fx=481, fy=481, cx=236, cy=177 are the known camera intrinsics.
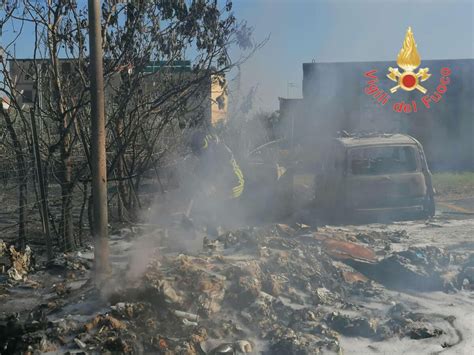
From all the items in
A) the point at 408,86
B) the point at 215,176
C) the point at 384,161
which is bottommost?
the point at 215,176

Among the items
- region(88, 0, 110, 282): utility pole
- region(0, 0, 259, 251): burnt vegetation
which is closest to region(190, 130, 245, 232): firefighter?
region(0, 0, 259, 251): burnt vegetation

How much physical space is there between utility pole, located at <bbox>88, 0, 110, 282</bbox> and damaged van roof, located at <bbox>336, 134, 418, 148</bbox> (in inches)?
149

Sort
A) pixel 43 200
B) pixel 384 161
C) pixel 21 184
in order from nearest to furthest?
pixel 43 200 → pixel 21 184 → pixel 384 161

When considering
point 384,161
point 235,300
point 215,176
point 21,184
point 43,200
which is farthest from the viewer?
point 384,161

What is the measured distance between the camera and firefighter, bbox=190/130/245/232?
6.43 meters

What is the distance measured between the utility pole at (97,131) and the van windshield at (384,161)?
374cm

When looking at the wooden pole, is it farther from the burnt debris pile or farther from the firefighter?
the firefighter

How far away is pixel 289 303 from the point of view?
3.98m

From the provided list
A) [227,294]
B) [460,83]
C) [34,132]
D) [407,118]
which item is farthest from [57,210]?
[460,83]

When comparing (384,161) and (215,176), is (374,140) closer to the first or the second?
(384,161)

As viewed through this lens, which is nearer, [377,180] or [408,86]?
[377,180]

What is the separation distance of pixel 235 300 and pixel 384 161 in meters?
4.04

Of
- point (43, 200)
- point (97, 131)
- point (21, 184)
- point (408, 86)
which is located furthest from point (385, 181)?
point (408, 86)

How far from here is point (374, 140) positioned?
6789 mm
